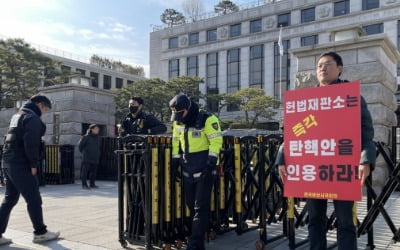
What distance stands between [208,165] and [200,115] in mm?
634

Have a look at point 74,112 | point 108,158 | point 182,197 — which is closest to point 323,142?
point 182,197

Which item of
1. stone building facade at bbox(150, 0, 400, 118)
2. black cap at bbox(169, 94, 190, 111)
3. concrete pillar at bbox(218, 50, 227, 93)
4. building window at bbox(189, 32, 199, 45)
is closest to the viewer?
black cap at bbox(169, 94, 190, 111)

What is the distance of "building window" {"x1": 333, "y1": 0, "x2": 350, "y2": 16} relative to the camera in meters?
48.1

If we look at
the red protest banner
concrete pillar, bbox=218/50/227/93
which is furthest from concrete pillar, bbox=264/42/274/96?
the red protest banner

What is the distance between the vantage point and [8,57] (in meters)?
32.4

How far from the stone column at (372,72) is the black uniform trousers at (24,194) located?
6.25 metres

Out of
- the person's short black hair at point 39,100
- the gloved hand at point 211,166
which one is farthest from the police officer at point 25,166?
the gloved hand at point 211,166

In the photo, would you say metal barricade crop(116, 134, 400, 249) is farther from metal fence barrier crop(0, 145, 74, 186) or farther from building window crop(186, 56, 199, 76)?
building window crop(186, 56, 199, 76)

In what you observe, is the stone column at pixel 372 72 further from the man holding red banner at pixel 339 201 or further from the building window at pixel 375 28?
the building window at pixel 375 28

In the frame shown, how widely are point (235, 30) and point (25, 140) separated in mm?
54460

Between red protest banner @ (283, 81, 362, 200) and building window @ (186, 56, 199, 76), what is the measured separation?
57668 millimetres

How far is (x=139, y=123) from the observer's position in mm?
6863

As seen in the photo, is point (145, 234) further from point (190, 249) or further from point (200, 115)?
point (200, 115)

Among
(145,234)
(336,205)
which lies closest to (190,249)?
(145,234)
